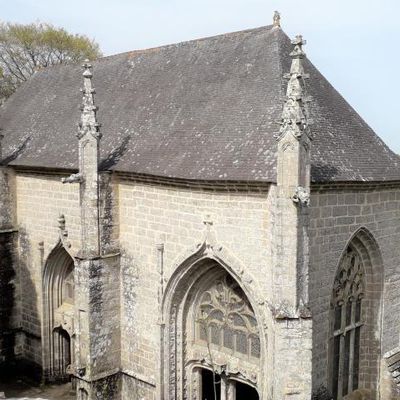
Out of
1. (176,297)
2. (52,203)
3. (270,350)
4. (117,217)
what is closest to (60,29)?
(52,203)

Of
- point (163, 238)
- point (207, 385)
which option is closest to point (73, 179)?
point (163, 238)

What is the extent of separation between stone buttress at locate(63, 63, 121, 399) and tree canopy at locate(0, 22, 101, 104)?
744 inches

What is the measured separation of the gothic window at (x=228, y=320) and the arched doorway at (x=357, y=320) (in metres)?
1.75

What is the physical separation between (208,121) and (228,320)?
14.7 feet

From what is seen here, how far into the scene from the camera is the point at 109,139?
45.8ft

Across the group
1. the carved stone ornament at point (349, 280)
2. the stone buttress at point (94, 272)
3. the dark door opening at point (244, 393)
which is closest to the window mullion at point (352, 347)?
the carved stone ornament at point (349, 280)

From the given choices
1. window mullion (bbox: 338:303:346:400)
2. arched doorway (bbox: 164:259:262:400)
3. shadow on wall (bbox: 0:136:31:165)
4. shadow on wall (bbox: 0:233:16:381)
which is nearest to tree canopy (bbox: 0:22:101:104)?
shadow on wall (bbox: 0:136:31:165)

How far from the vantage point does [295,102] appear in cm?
870

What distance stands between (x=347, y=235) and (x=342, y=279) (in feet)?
3.58

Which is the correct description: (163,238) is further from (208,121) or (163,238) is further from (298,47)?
(298,47)

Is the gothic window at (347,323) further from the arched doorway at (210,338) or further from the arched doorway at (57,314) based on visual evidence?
the arched doorway at (57,314)

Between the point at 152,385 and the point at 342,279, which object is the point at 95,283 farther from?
the point at 342,279

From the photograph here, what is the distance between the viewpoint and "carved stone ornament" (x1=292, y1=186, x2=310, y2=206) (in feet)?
28.7

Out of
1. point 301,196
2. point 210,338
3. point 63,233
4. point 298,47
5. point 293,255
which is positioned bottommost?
point 210,338
